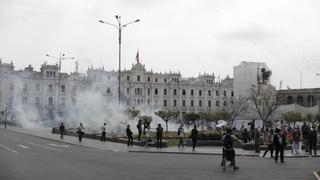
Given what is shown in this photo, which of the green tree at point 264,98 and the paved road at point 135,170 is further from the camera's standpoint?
the green tree at point 264,98

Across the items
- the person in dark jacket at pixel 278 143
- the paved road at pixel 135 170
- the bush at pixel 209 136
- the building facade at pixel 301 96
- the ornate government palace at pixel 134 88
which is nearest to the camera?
the paved road at pixel 135 170

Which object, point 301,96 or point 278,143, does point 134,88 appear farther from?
point 278,143

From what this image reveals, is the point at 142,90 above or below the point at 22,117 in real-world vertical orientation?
above

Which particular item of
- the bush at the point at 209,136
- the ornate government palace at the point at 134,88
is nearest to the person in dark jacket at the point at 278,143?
the bush at the point at 209,136

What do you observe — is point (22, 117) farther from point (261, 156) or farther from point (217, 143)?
point (261, 156)

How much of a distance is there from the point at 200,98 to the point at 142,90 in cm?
1822

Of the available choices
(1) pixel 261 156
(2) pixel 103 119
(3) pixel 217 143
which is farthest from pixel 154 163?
(2) pixel 103 119

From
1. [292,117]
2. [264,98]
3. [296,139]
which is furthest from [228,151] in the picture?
[292,117]

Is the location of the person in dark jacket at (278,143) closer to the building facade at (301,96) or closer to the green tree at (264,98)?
the green tree at (264,98)

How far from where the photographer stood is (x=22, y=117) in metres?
85.6

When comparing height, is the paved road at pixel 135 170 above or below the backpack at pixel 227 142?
below

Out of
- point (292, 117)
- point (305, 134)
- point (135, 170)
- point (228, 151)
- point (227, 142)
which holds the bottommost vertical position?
point (135, 170)

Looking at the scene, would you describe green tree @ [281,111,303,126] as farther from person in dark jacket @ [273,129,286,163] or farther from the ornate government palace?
person in dark jacket @ [273,129,286,163]

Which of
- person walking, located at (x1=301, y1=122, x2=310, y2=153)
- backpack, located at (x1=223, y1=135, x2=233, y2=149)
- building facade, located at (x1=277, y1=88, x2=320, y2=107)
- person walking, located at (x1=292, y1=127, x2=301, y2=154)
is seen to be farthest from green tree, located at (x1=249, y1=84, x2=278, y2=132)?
building facade, located at (x1=277, y1=88, x2=320, y2=107)
